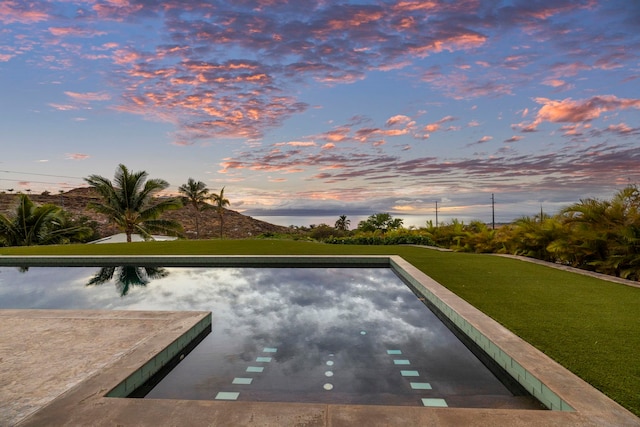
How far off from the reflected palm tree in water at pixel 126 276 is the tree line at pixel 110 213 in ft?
35.0

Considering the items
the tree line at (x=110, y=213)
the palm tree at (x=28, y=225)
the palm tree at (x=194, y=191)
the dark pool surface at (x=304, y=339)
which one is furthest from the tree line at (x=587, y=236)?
the palm tree at (x=194, y=191)

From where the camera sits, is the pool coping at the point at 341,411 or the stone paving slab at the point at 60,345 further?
the stone paving slab at the point at 60,345

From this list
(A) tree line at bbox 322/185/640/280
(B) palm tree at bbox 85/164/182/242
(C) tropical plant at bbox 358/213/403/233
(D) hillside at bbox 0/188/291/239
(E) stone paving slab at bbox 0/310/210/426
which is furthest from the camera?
(D) hillside at bbox 0/188/291/239

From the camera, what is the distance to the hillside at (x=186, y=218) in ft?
113

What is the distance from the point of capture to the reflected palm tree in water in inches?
299

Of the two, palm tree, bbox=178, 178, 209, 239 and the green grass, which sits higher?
palm tree, bbox=178, 178, 209, 239

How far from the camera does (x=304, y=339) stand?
13.9ft

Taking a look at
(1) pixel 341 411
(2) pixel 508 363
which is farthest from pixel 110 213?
(2) pixel 508 363

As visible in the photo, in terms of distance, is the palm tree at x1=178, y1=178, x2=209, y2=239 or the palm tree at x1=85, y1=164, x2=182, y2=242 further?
the palm tree at x1=178, y1=178, x2=209, y2=239

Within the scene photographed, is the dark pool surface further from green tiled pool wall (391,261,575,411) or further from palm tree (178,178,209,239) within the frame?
palm tree (178,178,209,239)

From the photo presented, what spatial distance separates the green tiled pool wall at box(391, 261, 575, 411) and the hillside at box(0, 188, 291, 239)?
3358cm

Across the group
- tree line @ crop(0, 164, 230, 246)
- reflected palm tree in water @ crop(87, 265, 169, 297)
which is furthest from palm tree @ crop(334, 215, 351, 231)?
reflected palm tree in water @ crop(87, 265, 169, 297)

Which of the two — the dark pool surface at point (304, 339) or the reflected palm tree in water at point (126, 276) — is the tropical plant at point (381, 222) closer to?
the dark pool surface at point (304, 339)

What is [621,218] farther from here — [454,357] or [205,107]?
[205,107]
